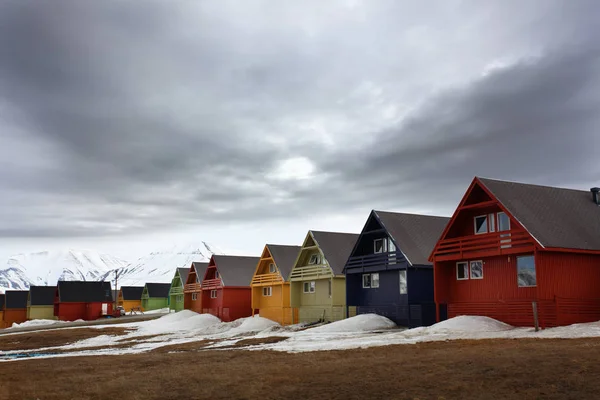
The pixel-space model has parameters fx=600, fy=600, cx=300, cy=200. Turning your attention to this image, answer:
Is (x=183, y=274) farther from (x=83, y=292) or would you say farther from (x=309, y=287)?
(x=309, y=287)

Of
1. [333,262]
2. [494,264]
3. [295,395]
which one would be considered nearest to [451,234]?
[494,264]

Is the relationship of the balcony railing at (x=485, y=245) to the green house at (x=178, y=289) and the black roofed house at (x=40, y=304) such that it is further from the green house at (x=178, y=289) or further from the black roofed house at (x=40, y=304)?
the black roofed house at (x=40, y=304)

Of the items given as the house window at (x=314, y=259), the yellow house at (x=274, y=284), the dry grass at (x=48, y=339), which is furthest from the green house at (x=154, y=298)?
the house window at (x=314, y=259)

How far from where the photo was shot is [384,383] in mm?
13555

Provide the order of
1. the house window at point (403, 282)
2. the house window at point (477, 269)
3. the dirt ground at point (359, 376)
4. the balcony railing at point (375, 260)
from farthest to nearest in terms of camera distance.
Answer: the house window at point (403, 282)
the balcony railing at point (375, 260)
the house window at point (477, 269)
the dirt ground at point (359, 376)

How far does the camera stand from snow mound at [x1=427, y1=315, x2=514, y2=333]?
27.8m

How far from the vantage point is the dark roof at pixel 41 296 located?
307ft

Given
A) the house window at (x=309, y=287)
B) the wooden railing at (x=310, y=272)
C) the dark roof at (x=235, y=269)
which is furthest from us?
the dark roof at (x=235, y=269)

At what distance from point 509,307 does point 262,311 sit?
28.5 metres

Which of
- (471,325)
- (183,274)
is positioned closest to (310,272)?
(471,325)

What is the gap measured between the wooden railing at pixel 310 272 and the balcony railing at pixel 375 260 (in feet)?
10.5

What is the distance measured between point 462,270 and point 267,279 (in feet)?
74.5

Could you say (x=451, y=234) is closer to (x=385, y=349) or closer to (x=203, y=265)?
(x=385, y=349)

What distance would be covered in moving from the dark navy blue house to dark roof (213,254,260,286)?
19506 mm
